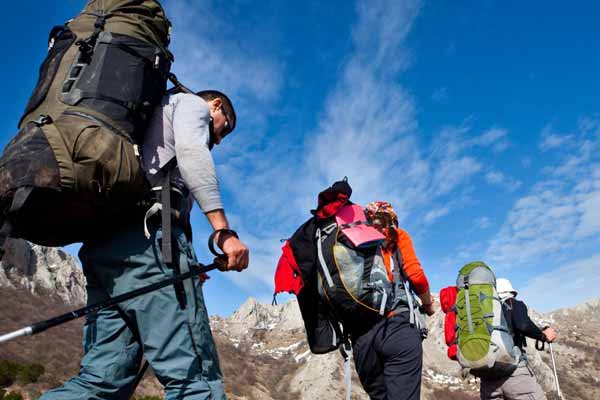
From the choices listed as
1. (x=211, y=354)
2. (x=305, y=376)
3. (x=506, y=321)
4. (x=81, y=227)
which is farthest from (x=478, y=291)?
(x=305, y=376)

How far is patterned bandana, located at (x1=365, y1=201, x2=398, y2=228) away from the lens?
3998 millimetres

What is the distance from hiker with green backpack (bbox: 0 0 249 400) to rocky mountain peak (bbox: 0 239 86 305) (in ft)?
143

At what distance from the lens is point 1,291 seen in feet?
108

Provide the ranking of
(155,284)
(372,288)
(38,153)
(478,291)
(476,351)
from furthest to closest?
(478,291) → (476,351) → (372,288) → (155,284) → (38,153)

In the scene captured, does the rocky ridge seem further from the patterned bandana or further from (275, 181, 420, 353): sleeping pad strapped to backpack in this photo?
the patterned bandana

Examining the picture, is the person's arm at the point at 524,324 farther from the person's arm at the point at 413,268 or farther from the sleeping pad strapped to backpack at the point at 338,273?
the sleeping pad strapped to backpack at the point at 338,273

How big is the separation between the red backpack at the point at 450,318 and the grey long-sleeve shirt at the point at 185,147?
431 cm

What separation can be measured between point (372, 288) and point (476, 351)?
7.27 feet

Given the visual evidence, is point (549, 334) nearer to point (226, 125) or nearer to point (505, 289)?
point (505, 289)

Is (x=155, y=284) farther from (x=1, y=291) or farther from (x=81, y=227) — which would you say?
Result: (x=1, y=291)

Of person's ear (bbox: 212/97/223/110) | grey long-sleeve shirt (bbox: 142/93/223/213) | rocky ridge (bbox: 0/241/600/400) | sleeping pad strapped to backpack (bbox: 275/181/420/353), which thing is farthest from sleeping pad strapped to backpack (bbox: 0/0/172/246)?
rocky ridge (bbox: 0/241/600/400)

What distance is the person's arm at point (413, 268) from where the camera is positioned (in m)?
3.79

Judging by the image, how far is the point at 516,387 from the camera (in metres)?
4.72

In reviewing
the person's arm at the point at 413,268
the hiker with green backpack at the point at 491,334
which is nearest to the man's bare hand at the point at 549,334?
the hiker with green backpack at the point at 491,334
